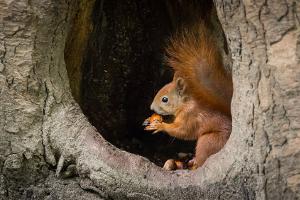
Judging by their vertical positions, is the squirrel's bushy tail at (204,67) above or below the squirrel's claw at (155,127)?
above

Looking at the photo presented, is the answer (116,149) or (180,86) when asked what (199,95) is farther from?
(116,149)

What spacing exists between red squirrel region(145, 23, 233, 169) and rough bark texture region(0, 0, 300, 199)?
51 centimetres

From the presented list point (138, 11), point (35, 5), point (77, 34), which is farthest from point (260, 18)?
point (138, 11)

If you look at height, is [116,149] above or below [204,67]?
below

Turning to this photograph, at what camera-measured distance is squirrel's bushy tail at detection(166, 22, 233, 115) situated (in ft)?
9.75

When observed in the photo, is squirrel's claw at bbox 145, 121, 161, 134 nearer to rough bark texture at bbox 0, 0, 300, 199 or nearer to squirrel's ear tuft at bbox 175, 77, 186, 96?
squirrel's ear tuft at bbox 175, 77, 186, 96

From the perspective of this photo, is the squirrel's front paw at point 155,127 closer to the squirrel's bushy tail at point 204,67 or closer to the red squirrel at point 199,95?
the red squirrel at point 199,95

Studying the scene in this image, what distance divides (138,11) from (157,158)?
817 millimetres

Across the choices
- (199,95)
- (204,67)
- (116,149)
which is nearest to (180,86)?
(199,95)

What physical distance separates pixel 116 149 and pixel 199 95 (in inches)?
27.0

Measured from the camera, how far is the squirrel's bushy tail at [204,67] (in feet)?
9.75

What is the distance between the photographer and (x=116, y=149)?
2633 mm

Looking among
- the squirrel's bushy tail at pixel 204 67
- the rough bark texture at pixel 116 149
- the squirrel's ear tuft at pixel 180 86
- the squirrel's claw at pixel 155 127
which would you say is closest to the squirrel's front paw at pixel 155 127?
the squirrel's claw at pixel 155 127

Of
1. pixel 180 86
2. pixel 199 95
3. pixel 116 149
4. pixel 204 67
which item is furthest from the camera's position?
pixel 180 86
